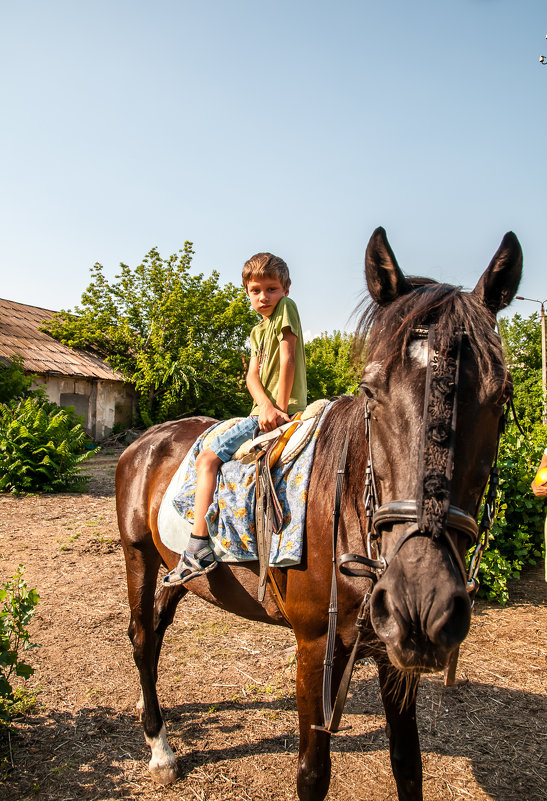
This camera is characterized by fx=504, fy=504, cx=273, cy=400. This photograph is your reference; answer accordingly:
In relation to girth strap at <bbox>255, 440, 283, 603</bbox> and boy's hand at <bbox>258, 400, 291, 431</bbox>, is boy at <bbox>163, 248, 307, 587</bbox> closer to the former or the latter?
boy's hand at <bbox>258, 400, 291, 431</bbox>

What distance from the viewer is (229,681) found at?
4.05 meters

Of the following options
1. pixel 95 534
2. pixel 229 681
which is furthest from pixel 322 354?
pixel 229 681

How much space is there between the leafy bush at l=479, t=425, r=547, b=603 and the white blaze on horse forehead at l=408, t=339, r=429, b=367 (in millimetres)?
4461

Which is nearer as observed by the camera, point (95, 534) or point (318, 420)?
point (318, 420)

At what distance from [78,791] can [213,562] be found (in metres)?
1.53

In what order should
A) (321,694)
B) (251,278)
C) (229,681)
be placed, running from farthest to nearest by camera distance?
(229,681), (251,278), (321,694)

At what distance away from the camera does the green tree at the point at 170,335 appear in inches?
953

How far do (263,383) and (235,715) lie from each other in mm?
2419

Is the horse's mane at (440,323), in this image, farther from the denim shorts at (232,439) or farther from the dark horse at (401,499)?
the denim shorts at (232,439)

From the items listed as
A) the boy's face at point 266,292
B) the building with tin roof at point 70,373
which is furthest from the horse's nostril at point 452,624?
the building with tin roof at point 70,373

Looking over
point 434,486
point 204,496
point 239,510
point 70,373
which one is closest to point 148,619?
point 204,496

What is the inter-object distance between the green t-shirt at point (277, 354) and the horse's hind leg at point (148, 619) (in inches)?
57.6

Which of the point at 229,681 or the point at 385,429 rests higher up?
the point at 385,429

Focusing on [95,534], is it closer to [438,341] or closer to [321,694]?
[321,694]
